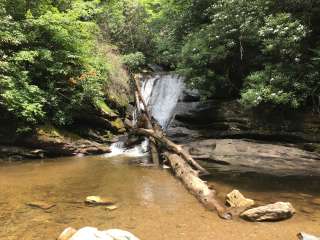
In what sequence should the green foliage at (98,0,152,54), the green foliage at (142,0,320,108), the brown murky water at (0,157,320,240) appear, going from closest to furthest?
the brown murky water at (0,157,320,240), the green foliage at (142,0,320,108), the green foliage at (98,0,152,54)

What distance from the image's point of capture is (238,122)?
45.1ft

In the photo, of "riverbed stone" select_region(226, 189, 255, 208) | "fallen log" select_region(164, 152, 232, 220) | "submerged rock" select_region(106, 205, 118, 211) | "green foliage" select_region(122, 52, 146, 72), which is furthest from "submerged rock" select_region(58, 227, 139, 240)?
"green foliage" select_region(122, 52, 146, 72)

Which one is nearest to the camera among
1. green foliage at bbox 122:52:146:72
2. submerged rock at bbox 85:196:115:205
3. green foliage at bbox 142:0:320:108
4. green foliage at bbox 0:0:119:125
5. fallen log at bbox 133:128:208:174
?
submerged rock at bbox 85:196:115:205

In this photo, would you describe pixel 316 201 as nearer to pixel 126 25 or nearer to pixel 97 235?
pixel 97 235

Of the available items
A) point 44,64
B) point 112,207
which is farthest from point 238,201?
point 44,64

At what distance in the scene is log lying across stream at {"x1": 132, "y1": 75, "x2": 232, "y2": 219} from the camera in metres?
7.84

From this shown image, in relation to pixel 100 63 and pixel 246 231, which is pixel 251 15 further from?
pixel 246 231

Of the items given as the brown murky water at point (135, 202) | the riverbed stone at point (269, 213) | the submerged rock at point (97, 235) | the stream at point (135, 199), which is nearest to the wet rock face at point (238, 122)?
the stream at point (135, 199)

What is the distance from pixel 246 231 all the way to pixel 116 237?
2470 mm

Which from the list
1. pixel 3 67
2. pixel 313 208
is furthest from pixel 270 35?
pixel 3 67

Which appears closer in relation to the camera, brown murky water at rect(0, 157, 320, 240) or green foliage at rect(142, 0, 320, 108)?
brown murky water at rect(0, 157, 320, 240)

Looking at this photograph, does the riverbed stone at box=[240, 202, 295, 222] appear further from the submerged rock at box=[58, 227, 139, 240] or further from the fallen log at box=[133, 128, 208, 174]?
the fallen log at box=[133, 128, 208, 174]

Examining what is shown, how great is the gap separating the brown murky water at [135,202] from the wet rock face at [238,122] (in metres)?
2.77

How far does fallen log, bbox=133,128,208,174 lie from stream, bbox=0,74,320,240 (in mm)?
624
